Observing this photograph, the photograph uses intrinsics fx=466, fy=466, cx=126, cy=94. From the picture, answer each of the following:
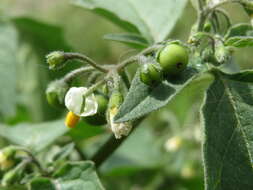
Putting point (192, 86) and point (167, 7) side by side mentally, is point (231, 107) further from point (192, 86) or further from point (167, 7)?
point (167, 7)

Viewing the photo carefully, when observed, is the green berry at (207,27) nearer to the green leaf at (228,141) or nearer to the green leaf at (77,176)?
the green leaf at (228,141)

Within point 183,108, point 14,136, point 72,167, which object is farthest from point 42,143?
point 183,108

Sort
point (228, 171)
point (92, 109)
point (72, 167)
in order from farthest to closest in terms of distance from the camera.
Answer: point (72, 167) < point (92, 109) < point (228, 171)

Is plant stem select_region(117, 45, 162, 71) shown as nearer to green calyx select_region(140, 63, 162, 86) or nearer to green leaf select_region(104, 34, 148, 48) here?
green calyx select_region(140, 63, 162, 86)

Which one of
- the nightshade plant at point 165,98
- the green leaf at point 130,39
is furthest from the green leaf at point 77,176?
the green leaf at point 130,39

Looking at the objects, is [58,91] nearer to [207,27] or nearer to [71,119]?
[71,119]

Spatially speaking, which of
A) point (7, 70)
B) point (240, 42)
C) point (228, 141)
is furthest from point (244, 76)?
point (7, 70)
